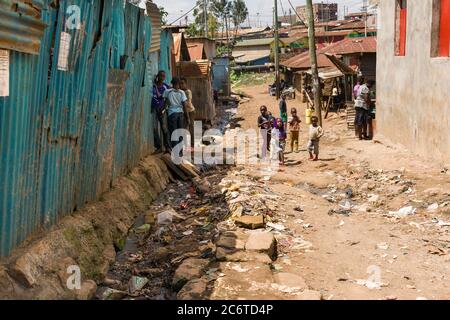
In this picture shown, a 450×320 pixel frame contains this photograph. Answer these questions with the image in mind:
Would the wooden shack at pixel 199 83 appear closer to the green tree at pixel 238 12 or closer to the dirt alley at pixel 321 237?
the dirt alley at pixel 321 237

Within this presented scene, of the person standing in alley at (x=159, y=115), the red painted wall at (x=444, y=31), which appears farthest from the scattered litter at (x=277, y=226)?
the red painted wall at (x=444, y=31)

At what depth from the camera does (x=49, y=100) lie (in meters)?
4.23

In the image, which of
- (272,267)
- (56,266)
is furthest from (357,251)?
(56,266)

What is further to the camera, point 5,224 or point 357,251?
point 357,251

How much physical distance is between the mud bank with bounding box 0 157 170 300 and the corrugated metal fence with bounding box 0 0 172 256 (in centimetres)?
12

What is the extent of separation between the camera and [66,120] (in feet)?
15.2

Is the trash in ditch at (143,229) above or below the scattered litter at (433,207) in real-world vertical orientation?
below

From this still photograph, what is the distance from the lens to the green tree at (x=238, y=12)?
7281 cm

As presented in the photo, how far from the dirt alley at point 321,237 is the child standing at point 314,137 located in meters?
1.03

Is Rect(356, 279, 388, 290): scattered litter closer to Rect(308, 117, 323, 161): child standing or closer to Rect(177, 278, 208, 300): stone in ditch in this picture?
Rect(177, 278, 208, 300): stone in ditch

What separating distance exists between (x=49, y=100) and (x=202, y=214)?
322cm

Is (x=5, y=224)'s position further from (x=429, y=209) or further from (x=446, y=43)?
(x=446, y=43)

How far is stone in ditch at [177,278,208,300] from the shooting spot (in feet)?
13.1

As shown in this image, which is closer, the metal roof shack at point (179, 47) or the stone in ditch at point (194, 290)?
the stone in ditch at point (194, 290)
